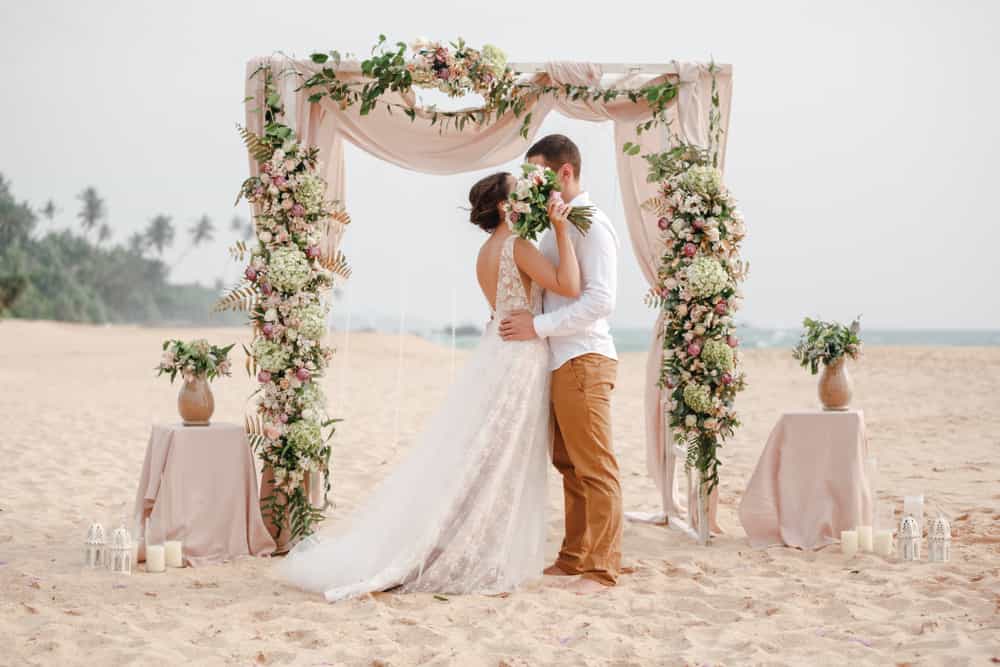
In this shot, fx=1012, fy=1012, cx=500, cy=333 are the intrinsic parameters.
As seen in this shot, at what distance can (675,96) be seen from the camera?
602cm

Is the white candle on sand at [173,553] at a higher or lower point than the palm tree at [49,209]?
lower

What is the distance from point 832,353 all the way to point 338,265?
2.86m

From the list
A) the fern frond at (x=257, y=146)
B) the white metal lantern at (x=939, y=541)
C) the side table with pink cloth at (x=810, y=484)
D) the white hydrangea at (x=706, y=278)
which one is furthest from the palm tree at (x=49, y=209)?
the white metal lantern at (x=939, y=541)

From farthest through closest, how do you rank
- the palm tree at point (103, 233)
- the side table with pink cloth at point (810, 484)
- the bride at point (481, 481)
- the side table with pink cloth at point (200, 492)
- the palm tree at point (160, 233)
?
1. the palm tree at point (160, 233)
2. the palm tree at point (103, 233)
3. the side table with pink cloth at point (810, 484)
4. the side table with pink cloth at point (200, 492)
5. the bride at point (481, 481)

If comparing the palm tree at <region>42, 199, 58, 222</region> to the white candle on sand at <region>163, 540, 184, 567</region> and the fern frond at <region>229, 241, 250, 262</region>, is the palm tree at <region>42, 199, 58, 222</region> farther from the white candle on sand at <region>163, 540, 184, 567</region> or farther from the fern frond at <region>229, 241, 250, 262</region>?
the white candle on sand at <region>163, 540, 184, 567</region>

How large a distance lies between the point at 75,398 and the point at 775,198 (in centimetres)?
3132

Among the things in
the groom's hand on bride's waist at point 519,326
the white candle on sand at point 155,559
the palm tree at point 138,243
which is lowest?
the white candle on sand at point 155,559

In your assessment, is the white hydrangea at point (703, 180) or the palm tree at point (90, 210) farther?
the palm tree at point (90, 210)

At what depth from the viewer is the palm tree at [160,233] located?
1576 inches

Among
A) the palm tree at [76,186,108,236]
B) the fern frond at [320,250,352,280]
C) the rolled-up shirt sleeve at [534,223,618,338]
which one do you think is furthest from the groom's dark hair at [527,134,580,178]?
the palm tree at [76,186,108,236]

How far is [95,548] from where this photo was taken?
5098mm

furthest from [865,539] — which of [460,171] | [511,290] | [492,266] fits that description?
[460,171]

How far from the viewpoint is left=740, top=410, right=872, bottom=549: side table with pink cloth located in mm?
5480

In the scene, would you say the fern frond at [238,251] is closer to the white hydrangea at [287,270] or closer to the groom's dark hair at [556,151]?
the white hydrangea at [287,270]
